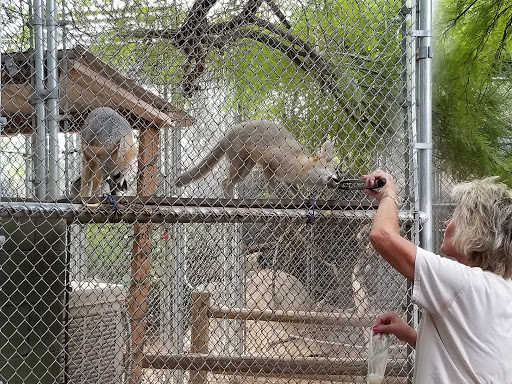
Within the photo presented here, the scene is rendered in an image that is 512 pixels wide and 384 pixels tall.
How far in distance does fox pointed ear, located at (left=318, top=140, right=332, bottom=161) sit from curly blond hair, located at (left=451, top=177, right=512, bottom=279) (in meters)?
2.50

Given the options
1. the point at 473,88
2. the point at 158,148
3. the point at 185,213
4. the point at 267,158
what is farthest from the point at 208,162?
the point at 473,88

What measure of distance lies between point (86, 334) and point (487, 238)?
2.71 m

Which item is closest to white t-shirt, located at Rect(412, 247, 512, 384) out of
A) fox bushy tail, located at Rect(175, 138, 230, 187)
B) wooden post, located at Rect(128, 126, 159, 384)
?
wooden post, located at Rect(128, 126, 159, 384)

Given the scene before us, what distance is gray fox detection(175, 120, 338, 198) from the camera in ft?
13.8

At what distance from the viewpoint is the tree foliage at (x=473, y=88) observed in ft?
16.4

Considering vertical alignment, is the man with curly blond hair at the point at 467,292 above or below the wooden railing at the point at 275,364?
above

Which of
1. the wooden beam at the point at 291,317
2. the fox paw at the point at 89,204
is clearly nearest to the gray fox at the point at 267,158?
the wooden beam at the point at 291,317

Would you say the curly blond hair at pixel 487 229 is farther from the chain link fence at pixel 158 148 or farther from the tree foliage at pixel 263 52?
the tree foliage at pixel 263 52

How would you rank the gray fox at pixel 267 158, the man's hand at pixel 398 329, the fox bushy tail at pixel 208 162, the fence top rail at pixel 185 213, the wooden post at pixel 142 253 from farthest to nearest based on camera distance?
the gray fox at pixel 267 158 < the fox bushy tail at pixel 208 162 < the wooden post at pixel 142 253 < the fence top rail at pixel 185 213 < the man's hand at pixel 398 329

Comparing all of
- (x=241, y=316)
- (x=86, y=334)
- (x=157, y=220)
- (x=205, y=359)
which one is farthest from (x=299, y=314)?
(x=157, y=220)

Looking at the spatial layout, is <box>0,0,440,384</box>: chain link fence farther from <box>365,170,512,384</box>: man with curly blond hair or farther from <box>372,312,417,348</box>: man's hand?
<box>365,170,512,384</box>: man with curly blond hair

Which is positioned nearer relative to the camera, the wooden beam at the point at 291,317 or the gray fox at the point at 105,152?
the gray fox at the point at 105,152

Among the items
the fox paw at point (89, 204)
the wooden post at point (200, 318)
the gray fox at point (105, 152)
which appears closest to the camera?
the fox paw at point (89, 204)

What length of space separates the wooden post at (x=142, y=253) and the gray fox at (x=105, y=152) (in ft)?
0.45
